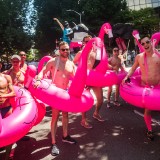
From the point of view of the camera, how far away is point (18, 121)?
11.8ft

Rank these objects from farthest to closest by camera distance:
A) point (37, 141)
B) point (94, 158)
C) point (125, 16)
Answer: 1. point (125, 16)
2. point (37, 141)
3. point (94, 158)

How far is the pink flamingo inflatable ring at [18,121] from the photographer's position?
3.42 m

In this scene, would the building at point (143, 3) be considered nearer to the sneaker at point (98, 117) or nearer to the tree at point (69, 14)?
the tree at point (69, 14)

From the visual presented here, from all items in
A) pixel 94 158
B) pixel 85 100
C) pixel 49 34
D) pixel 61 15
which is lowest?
pixel 94 158

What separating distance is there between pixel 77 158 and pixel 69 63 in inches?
68.3

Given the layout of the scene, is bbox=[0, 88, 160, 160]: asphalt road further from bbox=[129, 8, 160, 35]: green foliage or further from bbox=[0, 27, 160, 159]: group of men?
bbox=[129, 8, 160, 35]: green foliage

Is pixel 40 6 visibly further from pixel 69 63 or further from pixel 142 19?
pixel 69 63

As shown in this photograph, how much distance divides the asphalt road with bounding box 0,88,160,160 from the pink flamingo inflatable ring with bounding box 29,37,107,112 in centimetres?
82

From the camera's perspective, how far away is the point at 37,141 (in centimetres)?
524

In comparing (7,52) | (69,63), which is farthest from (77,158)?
(7,52)

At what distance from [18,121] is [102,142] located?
6.52 ft

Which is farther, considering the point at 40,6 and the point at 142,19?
the point at 142,19

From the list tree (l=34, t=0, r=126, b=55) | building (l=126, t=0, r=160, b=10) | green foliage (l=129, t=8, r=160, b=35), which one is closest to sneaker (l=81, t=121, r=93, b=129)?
tree (l=34, t=0, r=126, b=55)

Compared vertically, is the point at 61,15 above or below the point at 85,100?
above
